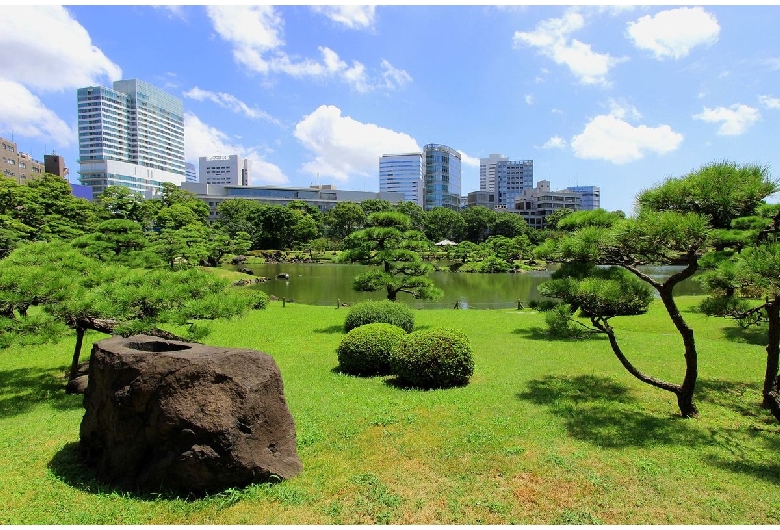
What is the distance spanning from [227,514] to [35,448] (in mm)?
3628

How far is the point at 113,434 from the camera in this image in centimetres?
505

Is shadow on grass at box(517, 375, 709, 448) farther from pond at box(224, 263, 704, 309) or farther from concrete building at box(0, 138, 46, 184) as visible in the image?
concrete building at box(0, 138, 46, 184)

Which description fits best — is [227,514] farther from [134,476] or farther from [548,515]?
[548,515]

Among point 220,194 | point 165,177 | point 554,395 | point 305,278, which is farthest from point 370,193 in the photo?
point 554,395

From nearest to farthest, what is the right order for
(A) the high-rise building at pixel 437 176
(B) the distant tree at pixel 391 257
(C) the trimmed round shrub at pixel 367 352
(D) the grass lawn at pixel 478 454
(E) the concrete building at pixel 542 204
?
(D) the grass lawn at pixel 478 454, (C) the trimmed round shrub at pixel 367 352, (B) the distant tree at pixel 391 257, (E) the concrete building at pixel 542 204, (A) the high-rise building at pixel 437 176

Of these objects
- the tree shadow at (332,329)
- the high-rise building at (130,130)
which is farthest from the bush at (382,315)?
the high-rise building at (130,130)

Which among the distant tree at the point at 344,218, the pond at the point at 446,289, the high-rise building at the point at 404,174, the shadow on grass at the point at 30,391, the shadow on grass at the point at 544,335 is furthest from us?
the high-rise building at the point at 404,174

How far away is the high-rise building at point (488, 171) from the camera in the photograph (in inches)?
6909

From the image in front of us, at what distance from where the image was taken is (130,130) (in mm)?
126500

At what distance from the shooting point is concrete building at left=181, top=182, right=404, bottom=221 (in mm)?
99875

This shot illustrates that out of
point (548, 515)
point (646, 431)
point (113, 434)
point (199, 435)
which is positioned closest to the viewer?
point (548, 515)

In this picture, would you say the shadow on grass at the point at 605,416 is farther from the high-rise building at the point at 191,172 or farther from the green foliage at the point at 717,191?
the high-rise building at the point at 191,172

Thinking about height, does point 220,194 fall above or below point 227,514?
above

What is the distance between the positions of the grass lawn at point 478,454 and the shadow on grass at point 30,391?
5 cm
